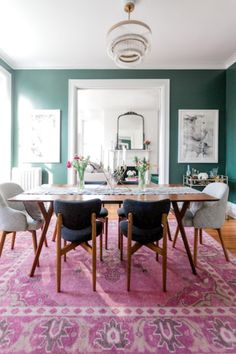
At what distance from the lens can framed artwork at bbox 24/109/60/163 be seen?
4.17 meters

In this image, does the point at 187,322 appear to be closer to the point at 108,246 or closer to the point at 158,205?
the point at 158,205

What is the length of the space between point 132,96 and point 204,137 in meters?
2.68

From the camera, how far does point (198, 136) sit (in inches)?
163

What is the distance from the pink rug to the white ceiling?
291 centimetres

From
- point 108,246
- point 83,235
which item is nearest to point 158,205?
point 83,235

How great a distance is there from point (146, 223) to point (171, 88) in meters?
3.20

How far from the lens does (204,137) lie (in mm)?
4141

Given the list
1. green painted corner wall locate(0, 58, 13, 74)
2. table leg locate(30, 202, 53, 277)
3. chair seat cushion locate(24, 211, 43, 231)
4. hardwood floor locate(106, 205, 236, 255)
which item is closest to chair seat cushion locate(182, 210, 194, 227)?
hardwood floor locate(106, 205, 236, 255)

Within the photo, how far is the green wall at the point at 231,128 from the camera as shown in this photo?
384 cm

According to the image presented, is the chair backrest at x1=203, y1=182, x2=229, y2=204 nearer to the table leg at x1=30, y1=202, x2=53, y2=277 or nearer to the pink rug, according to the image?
the pink rug

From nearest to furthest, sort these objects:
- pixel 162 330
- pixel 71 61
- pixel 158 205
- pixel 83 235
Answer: pixel 162 330 → pixel 158 205 → pixel 83 235 → pixel 71 61

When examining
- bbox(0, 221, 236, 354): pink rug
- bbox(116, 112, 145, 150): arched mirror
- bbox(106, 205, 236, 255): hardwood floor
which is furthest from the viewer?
bbox(116, 112, 145, 150): arched mirror

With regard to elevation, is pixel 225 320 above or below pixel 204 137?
below

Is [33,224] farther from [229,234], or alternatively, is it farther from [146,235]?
[229,234]
